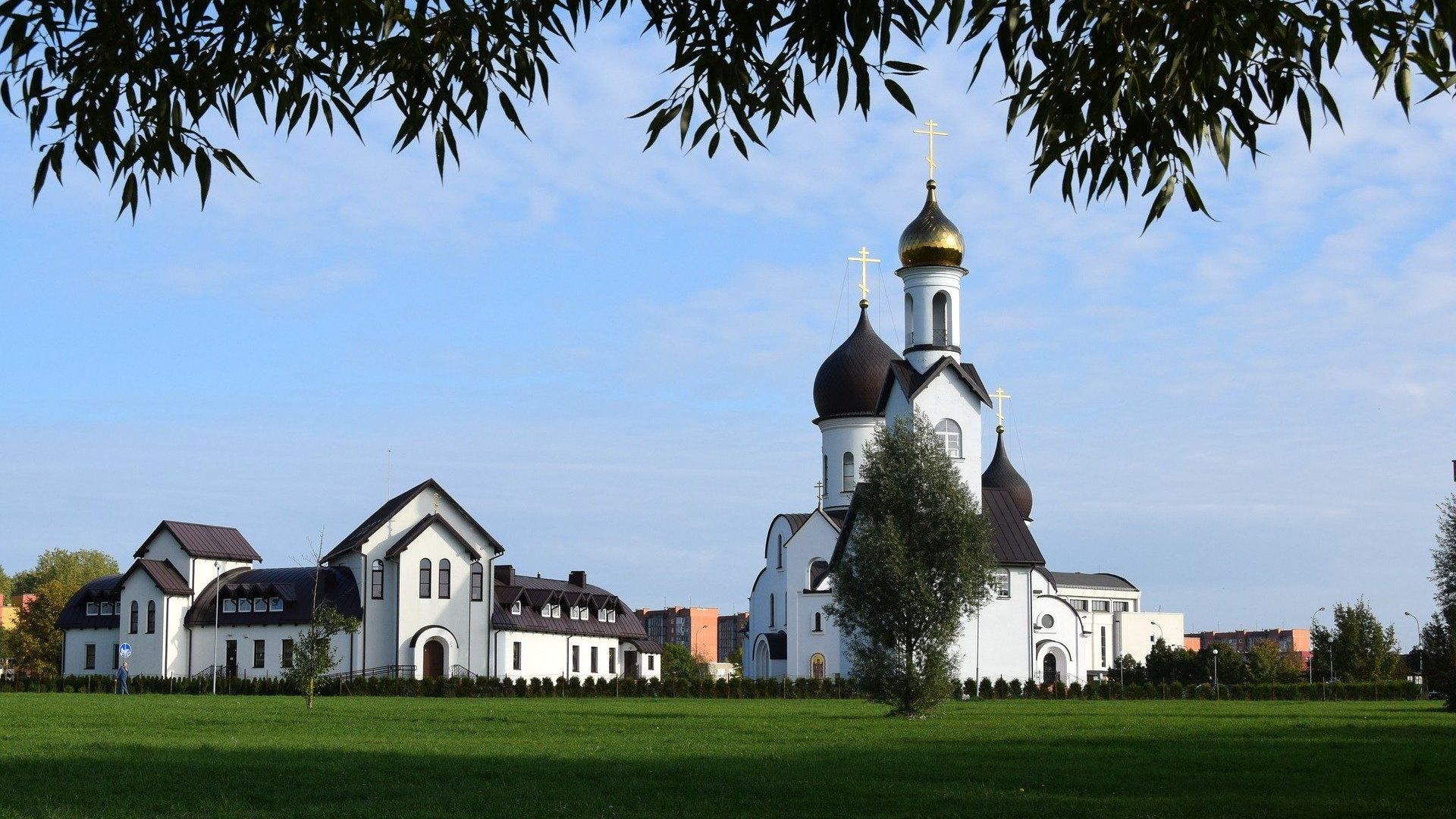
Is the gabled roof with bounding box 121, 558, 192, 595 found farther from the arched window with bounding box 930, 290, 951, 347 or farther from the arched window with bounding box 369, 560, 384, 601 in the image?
the arched window with bounding box 930, 290, 951, 347

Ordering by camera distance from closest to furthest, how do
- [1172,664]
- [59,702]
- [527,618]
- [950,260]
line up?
[59,702], [950,260], [527,618], [1172,664]

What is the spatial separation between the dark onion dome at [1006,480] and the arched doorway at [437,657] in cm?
3098

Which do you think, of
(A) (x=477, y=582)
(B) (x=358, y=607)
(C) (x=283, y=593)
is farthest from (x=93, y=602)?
(A) (x=477, y=582)

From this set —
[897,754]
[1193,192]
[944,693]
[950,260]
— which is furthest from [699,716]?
[950,260]

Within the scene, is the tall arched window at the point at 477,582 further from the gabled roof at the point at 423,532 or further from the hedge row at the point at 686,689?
the hedge row at the point at 686,689

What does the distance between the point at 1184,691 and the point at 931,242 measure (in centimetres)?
2145

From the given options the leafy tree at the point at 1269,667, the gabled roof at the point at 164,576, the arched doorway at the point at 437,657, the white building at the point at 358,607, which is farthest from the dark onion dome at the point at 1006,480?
the gabled roof at the point at 164,576

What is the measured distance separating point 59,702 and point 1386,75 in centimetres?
3917

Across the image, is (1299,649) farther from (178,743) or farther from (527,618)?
(178,743)

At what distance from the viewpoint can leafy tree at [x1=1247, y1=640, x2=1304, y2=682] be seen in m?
83.8

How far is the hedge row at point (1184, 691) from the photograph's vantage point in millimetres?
59406

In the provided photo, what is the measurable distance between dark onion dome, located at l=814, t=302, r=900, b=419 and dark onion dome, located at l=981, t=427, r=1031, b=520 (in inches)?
521

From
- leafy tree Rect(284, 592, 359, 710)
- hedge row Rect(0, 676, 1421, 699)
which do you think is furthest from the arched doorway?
leafy tree Rect(284, 592, 359, 710)

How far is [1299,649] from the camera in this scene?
174500 millimetres
